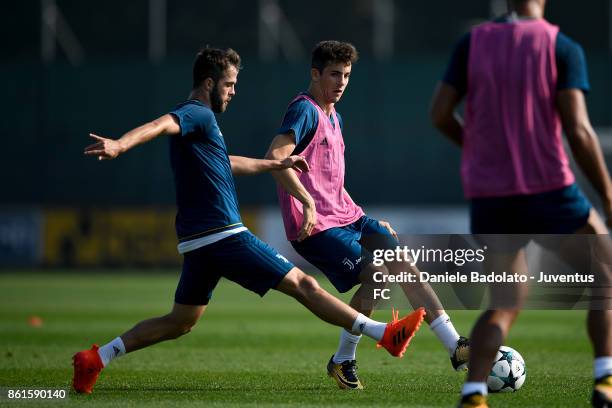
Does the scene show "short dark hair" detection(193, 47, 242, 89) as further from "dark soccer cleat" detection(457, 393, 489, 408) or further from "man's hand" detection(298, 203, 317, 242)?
"dark soccer cleat" detection(457, 393, 489, 408)

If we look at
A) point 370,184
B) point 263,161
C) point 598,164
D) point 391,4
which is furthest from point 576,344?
point 391,4

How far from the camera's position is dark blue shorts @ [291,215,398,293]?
24.9 feet

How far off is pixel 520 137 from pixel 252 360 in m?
4.90

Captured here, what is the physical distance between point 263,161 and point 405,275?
1.28 m

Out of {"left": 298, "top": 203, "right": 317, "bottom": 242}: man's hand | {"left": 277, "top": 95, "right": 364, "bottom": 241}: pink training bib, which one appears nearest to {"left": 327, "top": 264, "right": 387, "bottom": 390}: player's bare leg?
{"left": 277, "top": 95, "right": 364, "bottom": 241}: pink training bib

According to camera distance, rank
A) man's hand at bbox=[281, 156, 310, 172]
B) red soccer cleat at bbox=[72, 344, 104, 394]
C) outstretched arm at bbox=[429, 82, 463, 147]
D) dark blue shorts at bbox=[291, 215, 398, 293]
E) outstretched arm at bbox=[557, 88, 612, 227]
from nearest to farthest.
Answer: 1. outstretched arm at bbox=[557, 88, 612, 227]
2. outstretched arm at bbox=[429, 82, 463, 147]
3. man's hand at bbox=[281, 156, 310, 172]
4. red soccer cleat at bbox=[72, 344, 104, 394]
5. dark blue shorts at bbox=[291, 215, 398, 293]

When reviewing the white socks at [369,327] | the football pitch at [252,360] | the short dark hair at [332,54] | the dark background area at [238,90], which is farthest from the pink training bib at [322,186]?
the dark background area at [238,90]

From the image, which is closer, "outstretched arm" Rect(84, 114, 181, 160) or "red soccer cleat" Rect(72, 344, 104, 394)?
"outstretched arm" Rect(84, 114, 181, 160)

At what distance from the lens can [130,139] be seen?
614 cm

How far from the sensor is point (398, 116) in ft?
94.4

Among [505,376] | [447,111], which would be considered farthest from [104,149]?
[505,376]

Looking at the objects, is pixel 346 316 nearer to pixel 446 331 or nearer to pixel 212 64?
pixel 446 331

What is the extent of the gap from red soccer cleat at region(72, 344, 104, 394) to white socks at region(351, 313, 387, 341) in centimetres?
175

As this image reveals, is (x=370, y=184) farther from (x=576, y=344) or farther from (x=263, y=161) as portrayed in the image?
(x=263, y=161)
